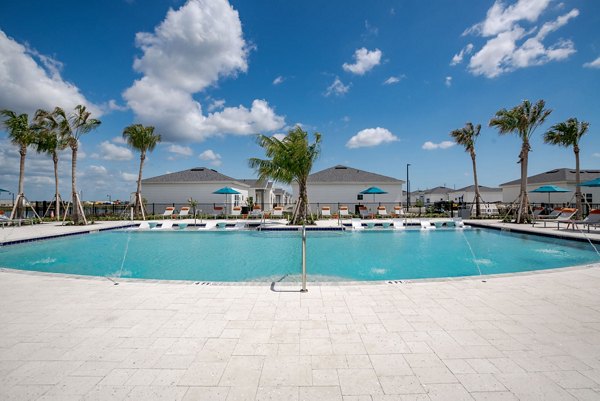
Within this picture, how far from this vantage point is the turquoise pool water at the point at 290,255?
7.28 metres

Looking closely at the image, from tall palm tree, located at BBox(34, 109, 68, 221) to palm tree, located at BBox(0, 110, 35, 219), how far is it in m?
0.58

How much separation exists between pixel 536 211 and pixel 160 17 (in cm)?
2416

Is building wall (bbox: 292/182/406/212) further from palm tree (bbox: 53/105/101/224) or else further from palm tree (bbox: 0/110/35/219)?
palm tree (bbox: 0/110/35/219)

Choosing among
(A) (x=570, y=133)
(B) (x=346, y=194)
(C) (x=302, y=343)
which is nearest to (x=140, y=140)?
(B) (x=346, y=194)

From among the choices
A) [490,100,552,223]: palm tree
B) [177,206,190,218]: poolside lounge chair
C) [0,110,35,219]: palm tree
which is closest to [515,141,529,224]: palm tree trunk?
[490,100,552,223]: palm tree

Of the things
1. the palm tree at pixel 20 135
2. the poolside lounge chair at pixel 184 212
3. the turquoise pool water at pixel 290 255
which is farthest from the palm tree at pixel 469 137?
the palm tree at pixel 20 135

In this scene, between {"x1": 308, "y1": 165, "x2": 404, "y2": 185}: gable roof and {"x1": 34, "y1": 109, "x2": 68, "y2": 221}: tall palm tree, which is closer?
{"x1": 34, "y1": 109, "x2": 68, "y2": 221}: tall palm tree

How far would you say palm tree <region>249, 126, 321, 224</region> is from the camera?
15234mm

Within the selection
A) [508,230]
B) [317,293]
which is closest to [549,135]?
[508,230]

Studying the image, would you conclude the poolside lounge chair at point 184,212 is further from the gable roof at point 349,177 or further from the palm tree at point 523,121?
the palm tree at point 523,121

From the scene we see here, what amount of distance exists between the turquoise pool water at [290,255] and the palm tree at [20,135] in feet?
25.0

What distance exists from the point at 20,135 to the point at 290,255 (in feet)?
63.1

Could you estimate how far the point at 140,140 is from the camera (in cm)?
2011

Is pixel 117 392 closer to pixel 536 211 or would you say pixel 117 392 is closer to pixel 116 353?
pixel 116 353
